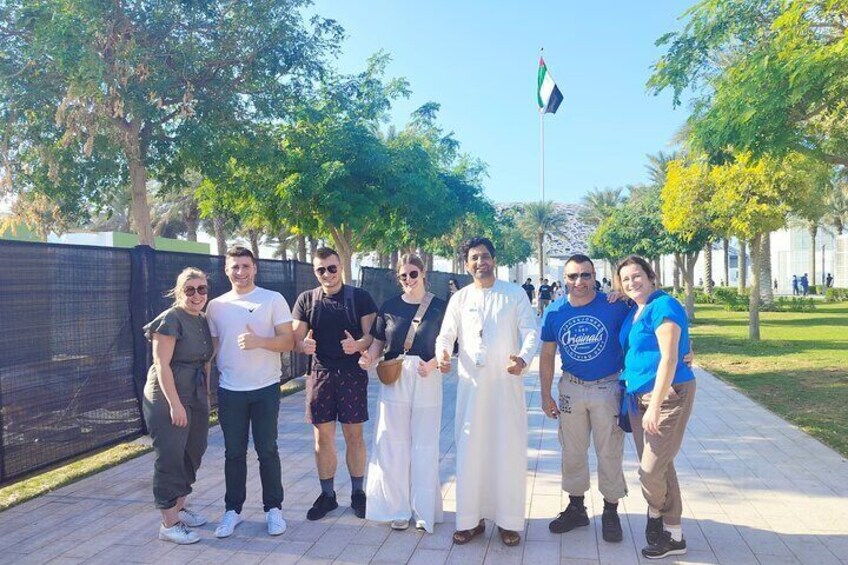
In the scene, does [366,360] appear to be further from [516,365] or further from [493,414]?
[516,365]

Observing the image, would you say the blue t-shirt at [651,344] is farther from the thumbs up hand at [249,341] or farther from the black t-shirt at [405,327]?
the thumbs up hand at [249,341]

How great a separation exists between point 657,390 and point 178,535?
3.03m

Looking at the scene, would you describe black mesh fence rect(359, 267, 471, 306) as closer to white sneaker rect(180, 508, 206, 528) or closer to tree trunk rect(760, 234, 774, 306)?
white sneaker rect(180, 508, 206, 528)

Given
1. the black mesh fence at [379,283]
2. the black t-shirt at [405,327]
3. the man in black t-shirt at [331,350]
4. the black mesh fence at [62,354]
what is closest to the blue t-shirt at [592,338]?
the black t-shirt at [405,327]

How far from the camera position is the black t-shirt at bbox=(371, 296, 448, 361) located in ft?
14.0

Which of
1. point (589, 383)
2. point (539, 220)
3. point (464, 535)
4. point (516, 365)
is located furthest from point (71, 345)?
point (539, 220)

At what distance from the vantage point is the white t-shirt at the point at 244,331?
423 cm

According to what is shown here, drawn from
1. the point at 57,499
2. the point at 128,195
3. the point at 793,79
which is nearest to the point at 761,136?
the point at 793,79

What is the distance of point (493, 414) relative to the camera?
13.4ft

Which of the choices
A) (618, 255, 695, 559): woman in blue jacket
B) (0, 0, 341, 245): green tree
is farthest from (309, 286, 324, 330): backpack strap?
(0, 0, 341, 245): green tree

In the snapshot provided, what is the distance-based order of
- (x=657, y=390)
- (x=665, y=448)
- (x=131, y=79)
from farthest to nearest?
(x=131, y=79), (x=665, y=448), (x=657, y=390)

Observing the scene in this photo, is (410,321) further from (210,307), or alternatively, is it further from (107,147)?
(107,147)

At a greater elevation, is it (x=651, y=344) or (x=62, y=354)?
(x=651, y=344)

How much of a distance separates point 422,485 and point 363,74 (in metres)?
12.7
